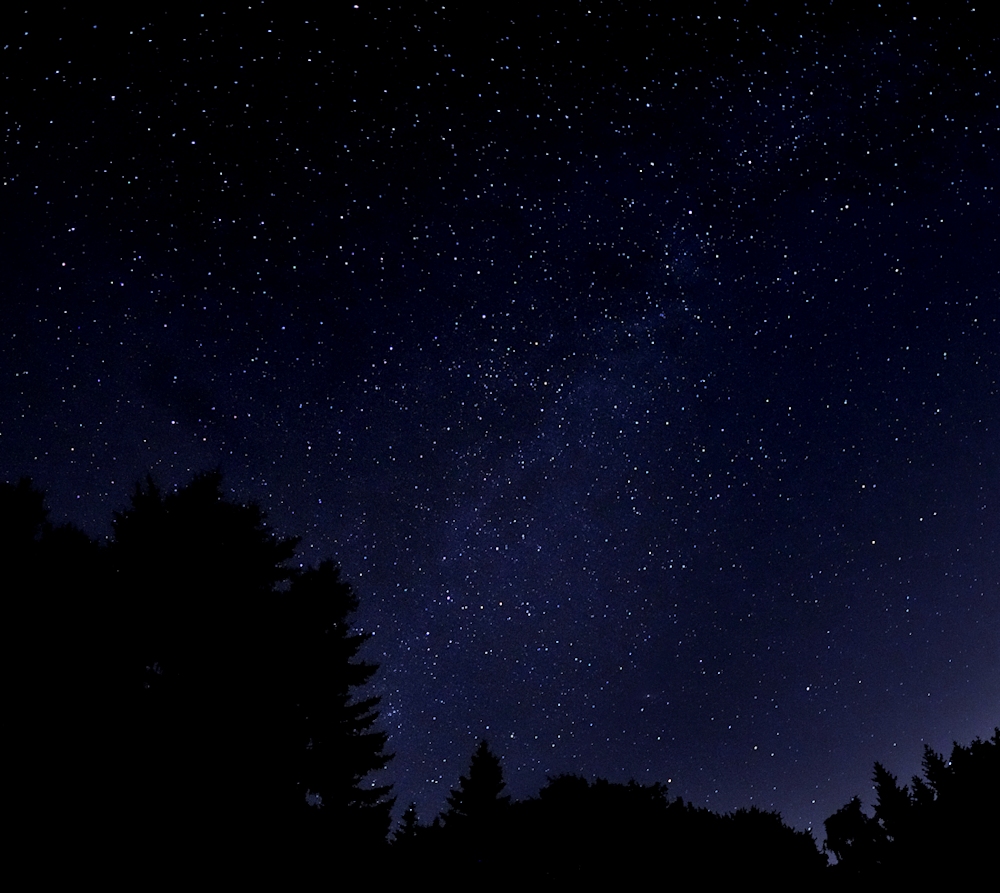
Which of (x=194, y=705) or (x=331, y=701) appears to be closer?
(x=194, y=705)

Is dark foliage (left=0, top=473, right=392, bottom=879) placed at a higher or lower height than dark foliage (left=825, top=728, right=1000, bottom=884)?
higher

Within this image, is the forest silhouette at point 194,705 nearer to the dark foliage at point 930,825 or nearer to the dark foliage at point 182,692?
the dark foliage at point 182,692

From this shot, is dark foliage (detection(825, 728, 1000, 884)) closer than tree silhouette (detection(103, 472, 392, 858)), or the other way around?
tree silhouette (detection(103, 472, 392, 858))

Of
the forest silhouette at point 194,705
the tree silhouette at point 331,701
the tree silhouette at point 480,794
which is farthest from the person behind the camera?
the tree silhouette at point 480,794

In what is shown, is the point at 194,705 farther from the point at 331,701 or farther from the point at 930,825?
the point at 930,825

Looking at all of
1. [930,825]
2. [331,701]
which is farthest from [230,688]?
[930,825]

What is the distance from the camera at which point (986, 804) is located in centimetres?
3303

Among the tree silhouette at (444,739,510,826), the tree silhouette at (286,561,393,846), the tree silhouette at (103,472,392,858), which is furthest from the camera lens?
the tree silhouette at (444,739,510,826)

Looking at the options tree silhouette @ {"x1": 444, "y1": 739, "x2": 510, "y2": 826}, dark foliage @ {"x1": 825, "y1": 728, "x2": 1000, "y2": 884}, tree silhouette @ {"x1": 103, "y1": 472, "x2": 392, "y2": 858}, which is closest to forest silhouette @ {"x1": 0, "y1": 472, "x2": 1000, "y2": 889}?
tree silhouette @ {"x1": 103, "y1": 472, "x2": 392, "y2": 858}

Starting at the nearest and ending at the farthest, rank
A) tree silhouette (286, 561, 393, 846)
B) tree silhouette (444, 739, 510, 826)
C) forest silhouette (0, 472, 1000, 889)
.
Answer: forest silhouette (0, 472, 1000, 889) → tree silhouette (286, 561, 393, 846) → tree silhouette (444, 739, 510, 826)

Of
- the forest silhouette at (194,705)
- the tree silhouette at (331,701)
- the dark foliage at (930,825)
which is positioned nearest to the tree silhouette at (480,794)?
the forest silhouette at (194,705)

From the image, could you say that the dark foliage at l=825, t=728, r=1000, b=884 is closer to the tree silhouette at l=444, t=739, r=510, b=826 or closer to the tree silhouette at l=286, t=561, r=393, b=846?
the tree silhouette at l=444, t=739, r=510, b=826

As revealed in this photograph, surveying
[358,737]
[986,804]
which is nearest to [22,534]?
[358,737]

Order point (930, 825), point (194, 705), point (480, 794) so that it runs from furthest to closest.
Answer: point (930, 825), point (480, 794), point (194, 705)
